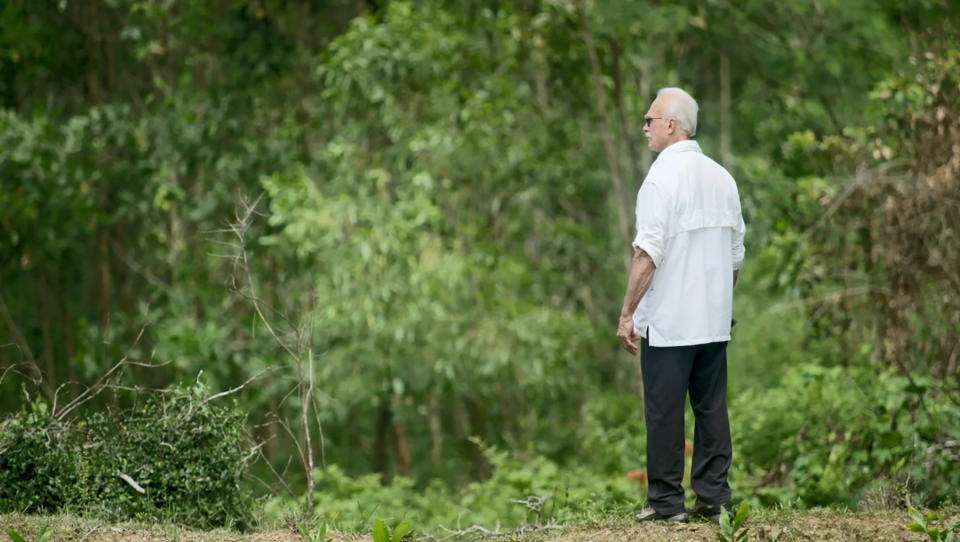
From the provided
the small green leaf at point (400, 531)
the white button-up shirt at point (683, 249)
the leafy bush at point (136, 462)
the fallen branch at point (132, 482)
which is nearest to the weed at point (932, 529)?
the white button-up shirt at point (683, 249)

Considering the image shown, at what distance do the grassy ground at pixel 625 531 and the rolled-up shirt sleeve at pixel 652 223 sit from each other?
1.19 meters

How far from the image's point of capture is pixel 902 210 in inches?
342

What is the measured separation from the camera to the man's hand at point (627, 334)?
526cm

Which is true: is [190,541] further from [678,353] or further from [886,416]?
[886,416]

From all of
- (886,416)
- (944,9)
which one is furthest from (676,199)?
(944,9)

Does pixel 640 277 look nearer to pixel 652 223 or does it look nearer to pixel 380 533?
pixel 652 223

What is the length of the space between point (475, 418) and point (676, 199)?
11.0 metres

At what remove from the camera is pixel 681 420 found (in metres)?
5.33

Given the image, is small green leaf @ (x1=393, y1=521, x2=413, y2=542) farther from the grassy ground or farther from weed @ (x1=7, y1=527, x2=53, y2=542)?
weed @ (x1=7, y1=527, x2=53, y2=542)

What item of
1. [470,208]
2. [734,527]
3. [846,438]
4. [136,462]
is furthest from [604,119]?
[734,527]

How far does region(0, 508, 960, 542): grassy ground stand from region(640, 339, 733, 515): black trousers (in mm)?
212

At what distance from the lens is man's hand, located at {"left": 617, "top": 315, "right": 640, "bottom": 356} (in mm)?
5261

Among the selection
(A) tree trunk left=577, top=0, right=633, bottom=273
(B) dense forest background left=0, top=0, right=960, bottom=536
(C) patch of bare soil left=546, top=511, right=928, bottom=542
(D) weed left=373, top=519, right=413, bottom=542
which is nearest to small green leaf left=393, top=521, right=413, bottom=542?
(D) weed left=373, top=519, right=413, bottom=542

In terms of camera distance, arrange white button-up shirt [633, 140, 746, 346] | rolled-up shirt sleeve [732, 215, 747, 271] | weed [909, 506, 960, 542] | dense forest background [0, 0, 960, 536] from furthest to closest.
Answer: dense forest background [0, 0, 960, 536], rolled-up shirt sleeve [732, 215, 747, 271], white button-up shirt [633, 140, 746, 346], weed [909, 506, 960, 542]
